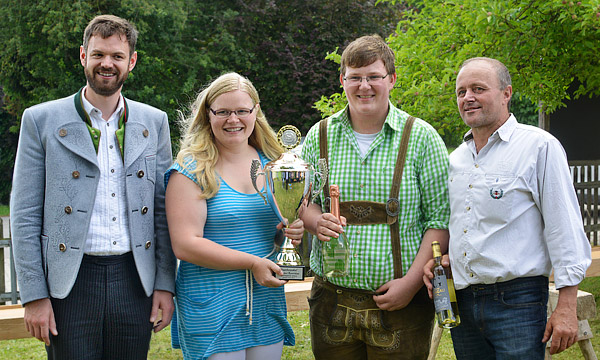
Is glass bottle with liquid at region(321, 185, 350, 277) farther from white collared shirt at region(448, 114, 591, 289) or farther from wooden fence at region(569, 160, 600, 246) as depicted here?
wooden fence at region(569, 160, 600, 246)

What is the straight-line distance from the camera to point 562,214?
2.61m

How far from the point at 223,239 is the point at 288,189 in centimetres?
38

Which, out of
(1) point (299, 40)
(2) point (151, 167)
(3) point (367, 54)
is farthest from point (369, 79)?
(1) point (299, 40)

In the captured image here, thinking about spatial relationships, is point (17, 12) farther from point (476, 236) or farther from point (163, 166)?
point (476, 236)

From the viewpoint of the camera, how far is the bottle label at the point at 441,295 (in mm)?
2756

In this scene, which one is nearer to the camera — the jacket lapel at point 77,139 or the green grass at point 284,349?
the jacket lapel at point 77,139

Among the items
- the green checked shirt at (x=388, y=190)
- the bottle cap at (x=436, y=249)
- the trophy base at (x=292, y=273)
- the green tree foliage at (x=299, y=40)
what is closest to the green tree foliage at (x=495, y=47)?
the green checked shirt at (x=388, y=190)

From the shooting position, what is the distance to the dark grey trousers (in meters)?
2.70

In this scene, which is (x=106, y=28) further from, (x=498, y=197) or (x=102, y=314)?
(x=498, y=197)

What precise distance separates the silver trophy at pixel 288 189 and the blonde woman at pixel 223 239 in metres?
0.06

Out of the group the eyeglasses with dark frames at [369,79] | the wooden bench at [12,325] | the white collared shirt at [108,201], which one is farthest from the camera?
the wooden bench at [12,325]

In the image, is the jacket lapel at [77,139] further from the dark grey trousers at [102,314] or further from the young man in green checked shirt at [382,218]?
the young man in green checked shirt at [382,218]

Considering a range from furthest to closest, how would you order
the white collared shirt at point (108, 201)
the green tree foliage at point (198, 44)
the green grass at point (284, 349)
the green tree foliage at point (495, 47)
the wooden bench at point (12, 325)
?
the green tree foliage at point (198, 44), the green grass at point (284, 349), the green tree foliage at point (495, 47), the wooden bench at point (12, 325), the white collared shirt at point (108, 201)

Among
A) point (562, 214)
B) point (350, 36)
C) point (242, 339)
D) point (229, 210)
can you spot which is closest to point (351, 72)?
point (229, 210)
